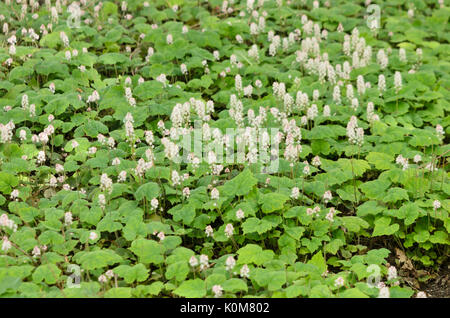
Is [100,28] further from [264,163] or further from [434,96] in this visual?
[434,96]

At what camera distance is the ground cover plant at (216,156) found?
15.4 feet

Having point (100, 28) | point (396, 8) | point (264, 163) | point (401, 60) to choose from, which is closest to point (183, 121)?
point (264, 163)

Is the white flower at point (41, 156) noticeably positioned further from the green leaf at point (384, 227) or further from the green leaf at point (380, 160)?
the green leaf at point (380, 160)

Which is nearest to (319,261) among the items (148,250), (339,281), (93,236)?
(339,281)

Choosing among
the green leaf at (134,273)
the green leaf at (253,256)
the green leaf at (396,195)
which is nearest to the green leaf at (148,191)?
the green leaf at (134,273)

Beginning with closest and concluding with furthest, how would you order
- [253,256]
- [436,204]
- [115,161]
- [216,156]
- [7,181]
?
[253,256]
[436,204]
[7,181]
[115,161]
[216,156]

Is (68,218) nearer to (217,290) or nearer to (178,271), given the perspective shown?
(178,271)

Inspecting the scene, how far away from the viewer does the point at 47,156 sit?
636cm

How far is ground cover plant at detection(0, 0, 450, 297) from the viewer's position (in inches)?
185

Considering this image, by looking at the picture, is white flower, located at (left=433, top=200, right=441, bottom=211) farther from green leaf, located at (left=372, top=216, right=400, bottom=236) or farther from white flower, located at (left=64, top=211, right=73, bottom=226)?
white flower, located at (left=64, top=211, right=73, bottom=226)

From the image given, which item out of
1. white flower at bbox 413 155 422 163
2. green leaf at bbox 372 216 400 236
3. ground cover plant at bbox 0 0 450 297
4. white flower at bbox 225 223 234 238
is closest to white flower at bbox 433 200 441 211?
ground cover plant at bbox 0 0 450 297

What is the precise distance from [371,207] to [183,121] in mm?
2204

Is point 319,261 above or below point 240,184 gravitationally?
below

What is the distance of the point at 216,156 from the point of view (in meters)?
6.01
